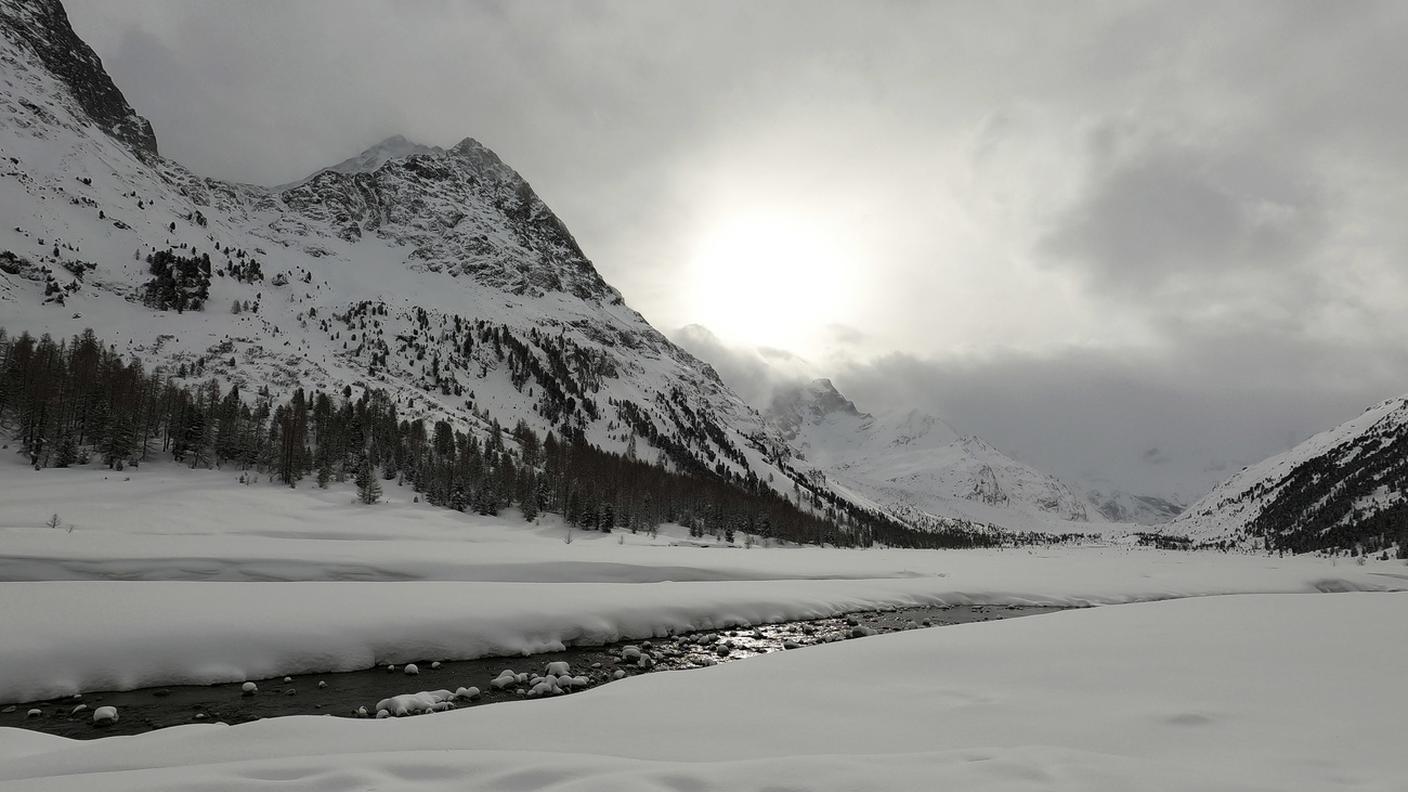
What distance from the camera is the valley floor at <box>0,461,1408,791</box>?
6391mm

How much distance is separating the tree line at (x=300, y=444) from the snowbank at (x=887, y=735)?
62538 millimetres

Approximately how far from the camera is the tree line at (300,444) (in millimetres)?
61562

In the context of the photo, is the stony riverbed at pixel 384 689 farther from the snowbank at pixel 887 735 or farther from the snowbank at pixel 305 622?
the snowbank at pixel 887 735

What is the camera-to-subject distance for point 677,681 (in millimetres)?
12703

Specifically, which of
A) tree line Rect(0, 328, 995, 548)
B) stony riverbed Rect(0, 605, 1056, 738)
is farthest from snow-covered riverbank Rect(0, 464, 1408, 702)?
tree line Rect(0, 328, 995, 548)

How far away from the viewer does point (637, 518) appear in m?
91.4

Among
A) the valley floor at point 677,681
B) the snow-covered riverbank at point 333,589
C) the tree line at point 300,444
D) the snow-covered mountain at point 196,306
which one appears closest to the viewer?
the valley floor at point 677,681

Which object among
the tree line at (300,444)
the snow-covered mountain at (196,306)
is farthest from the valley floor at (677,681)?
the snow-covered mountain at (196,306)

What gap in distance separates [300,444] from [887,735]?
282ft

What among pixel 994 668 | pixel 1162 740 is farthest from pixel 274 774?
pixel 994 668

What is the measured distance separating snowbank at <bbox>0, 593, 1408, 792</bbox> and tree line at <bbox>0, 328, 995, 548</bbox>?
62.5 m

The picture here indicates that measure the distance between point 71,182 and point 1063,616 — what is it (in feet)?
776

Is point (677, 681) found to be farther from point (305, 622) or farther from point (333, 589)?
point (333, 589)

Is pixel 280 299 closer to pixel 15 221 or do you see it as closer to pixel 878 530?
pixel 15 221
